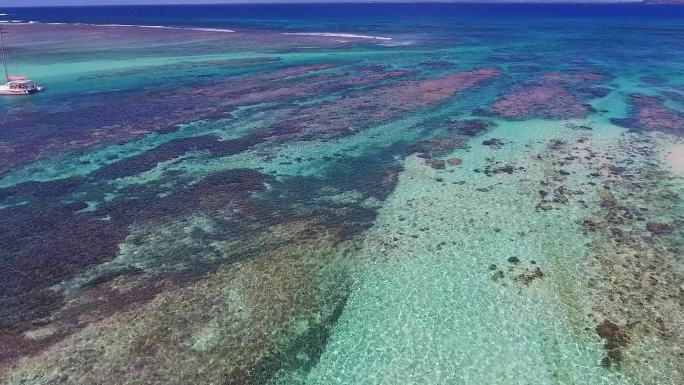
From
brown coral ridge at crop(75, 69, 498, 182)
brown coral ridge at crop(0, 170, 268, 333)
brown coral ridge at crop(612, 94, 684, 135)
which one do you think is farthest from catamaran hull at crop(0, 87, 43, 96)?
brown coral ridge at crop(612, 94, 684, 135)

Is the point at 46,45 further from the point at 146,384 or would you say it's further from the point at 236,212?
the point at 146,384

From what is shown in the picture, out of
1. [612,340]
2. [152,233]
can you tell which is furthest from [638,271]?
[152,233]

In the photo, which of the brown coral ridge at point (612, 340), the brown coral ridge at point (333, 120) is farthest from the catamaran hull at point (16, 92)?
the brown coral ridge at point (612, 340)

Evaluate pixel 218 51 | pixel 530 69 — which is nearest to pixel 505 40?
pixel 530 69

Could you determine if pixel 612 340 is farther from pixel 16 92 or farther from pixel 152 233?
pixel 16 92

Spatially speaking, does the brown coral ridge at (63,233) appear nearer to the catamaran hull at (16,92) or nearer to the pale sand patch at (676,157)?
the pale sand patch at (676,157)

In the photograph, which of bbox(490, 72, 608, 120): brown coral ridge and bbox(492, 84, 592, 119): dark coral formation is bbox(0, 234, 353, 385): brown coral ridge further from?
bbox(490, 72, 608, 120): brown coral ridge

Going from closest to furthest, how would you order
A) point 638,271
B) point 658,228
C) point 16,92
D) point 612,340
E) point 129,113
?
point 612,340
point 638,271
point 658,228
point 129,113
point 16,92
